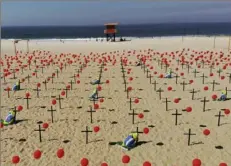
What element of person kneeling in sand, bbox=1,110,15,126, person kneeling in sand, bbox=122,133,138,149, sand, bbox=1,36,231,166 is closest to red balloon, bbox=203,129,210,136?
sand, bbox=1,36,231,166

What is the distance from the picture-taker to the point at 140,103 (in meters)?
18.1

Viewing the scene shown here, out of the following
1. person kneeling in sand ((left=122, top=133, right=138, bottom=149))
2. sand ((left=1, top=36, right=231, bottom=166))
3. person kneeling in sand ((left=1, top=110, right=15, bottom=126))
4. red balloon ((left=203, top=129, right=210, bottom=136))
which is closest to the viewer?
sand ((left=1, top=36, right=231, bottom=166))

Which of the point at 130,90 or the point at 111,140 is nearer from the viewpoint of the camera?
the point at 111,140

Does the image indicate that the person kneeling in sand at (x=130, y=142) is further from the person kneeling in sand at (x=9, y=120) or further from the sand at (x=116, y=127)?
the person kneeling in sand at (x=9, y=120)

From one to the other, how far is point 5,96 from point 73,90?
14.1 feet

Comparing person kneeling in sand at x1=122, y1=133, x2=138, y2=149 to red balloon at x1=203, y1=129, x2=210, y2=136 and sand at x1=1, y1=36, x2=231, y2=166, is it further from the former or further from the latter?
red balloon at x1=203, y1=129, x2=210, y2=136

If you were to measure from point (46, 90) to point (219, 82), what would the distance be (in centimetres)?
1218

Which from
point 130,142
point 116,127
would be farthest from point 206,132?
point 116,127

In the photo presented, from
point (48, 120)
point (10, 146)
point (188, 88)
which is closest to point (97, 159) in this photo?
point (10, 146)

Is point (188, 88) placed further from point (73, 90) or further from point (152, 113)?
point (73, 90)

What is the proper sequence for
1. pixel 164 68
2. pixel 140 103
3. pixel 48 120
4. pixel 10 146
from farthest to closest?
pixel 164 68 → pixel 140 103 → pixel 48 120 → pixel 10 146

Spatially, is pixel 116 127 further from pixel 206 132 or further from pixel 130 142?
pixel 206 132

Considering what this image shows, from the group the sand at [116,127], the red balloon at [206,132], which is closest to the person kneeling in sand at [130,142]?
the sand at [116,127]

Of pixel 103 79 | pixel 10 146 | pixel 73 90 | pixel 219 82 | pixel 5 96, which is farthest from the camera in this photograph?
pixel 103 79
